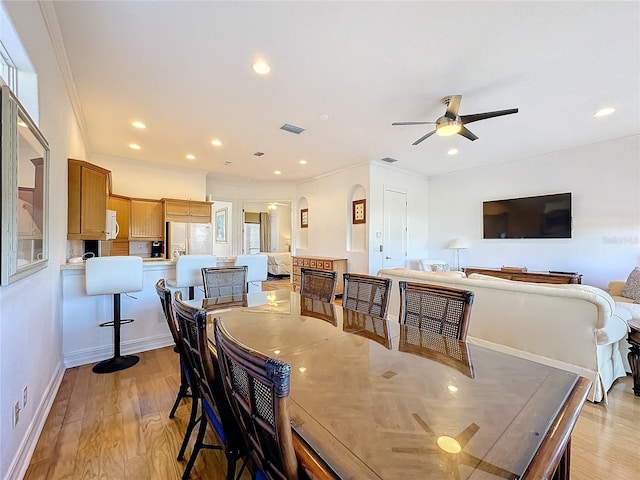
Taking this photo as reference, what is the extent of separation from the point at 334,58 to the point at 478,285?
8.15ft

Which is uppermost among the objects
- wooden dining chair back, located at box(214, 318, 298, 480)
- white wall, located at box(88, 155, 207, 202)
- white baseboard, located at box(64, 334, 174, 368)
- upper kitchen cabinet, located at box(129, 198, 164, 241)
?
white wall, located at box(88, 155, 207, 202)

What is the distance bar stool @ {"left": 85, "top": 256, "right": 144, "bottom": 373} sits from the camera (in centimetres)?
263

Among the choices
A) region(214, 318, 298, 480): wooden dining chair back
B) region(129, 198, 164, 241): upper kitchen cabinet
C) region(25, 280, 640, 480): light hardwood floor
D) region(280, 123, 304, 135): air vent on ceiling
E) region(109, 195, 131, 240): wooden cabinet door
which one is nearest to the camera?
A: region(214, 318, 298, 480): wooden dining chair back

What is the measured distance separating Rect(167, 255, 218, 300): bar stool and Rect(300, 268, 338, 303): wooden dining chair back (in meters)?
1.17

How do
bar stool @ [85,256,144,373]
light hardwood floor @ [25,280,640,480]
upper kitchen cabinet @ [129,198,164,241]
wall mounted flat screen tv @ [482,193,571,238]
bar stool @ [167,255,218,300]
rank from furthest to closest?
upper kitchen cabinet @ [129,198,164,241]
wall mounted flat screen tv @ [482,193,571,238]
bar stool @ [167,255,218,300]
bar stool @ [85,256,144,373]
light hardwood floor @ [25,280,640,480]

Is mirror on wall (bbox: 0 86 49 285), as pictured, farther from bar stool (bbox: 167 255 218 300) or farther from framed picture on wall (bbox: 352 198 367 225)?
framed picture on wall (bbox: 352 198 367 225)

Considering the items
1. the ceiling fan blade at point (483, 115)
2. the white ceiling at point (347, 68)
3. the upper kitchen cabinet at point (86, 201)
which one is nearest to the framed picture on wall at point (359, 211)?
the white ceiling at point (347, 68)

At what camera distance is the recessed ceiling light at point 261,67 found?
2432 mm

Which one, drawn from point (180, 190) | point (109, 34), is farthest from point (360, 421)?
point (180, 190)

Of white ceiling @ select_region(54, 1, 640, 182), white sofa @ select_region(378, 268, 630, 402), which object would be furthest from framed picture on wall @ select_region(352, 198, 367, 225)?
white sofa @ select_region(378, 268, 630, 402)

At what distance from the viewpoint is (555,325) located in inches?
91.2

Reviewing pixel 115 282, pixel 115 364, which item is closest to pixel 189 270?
pixel 115 282

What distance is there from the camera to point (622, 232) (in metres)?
4.27

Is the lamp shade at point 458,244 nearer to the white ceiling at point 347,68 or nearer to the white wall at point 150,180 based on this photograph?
the white ceiling at point 347,68
